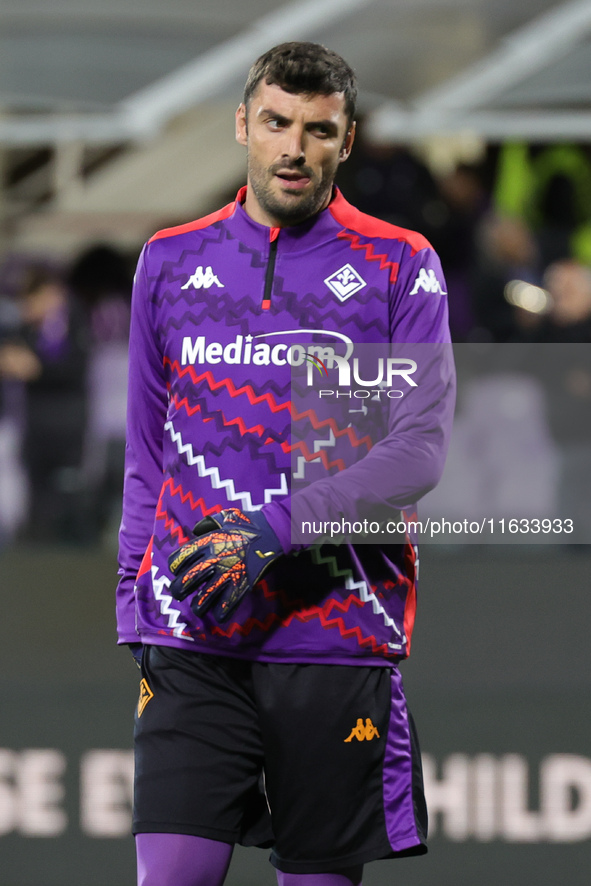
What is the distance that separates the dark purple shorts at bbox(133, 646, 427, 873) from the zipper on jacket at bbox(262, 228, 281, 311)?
700 mm

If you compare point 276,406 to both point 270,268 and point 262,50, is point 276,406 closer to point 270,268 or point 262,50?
point 270,268

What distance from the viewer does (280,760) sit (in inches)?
102

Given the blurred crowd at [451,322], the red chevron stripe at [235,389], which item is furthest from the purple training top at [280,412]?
the blurred crowd at [451,322]

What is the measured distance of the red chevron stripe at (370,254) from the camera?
260 cm

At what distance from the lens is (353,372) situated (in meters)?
2.60

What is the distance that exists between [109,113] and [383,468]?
161 inches

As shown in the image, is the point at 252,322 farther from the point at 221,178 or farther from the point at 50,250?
the point at 221,178

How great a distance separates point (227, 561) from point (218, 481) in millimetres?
224

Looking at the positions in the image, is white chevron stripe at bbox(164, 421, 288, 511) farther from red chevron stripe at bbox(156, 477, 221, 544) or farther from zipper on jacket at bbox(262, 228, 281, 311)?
zipper on jacket at bbox(262, 228, 281, 311)

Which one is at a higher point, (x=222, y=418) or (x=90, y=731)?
(x=222, y=418)

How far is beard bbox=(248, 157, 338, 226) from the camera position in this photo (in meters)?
2.58

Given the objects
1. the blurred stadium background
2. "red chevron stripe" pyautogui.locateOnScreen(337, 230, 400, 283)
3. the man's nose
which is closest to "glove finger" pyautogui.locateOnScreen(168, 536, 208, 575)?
"red chevron stripe" pyautogui.locateOnScreen(337, 230, 400, 283)

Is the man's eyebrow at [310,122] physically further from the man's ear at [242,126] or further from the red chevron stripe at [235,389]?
the red chevron stripe at [235,389]

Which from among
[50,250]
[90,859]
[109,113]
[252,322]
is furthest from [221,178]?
[252,322]
